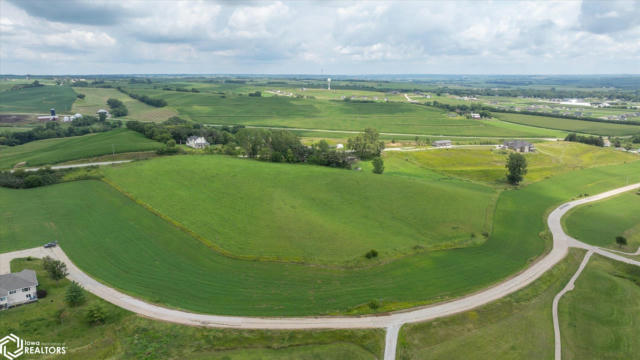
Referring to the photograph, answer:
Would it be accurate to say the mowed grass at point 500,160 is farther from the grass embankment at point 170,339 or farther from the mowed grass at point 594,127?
the grass embankment at point 170,339

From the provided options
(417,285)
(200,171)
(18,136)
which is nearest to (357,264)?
(417,285)

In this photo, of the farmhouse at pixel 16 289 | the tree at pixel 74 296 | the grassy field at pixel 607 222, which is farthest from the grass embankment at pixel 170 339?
the grassy field at pixel 607 222

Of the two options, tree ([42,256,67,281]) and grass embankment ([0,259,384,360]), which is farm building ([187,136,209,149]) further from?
grass embankment ([0,259,384,360])

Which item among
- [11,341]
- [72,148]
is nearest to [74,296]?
[11,341]

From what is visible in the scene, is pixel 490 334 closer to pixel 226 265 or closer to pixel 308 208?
pixel 226 265

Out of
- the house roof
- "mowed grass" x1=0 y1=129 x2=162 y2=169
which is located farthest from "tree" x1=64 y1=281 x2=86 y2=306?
"mowed grass" x1=0 y1=129 x2=162 y2=169

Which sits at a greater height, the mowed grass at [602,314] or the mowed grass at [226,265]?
the mowed grass at [226,265]
